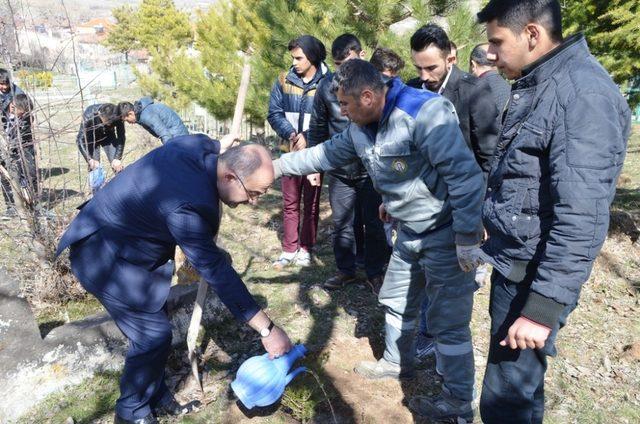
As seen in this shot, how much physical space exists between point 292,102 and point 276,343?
8.61 ft

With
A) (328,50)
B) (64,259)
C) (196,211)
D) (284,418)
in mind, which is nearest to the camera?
(196,211)

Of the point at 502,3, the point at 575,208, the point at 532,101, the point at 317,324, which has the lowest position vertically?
the point at 317,324

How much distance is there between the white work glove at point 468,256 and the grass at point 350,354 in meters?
1.00

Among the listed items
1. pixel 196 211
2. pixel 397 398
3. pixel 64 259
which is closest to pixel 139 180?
pixel 196 211

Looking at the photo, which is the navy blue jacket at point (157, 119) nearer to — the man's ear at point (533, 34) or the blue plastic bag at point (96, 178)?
the blue plastic bag at point (96, 178)

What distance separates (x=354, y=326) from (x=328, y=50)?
10.8 ft

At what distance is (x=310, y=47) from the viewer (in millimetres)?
3936

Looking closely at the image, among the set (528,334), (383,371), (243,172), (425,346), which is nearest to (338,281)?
(425,346)

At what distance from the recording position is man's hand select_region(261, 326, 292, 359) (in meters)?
2.14

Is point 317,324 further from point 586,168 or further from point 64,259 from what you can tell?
point 586,168

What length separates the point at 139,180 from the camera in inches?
81.4

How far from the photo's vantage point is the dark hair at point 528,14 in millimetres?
1473

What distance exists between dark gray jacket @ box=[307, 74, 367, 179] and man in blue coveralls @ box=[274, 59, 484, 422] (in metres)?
0.94

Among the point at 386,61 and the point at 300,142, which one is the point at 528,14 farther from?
the point at 300,142
